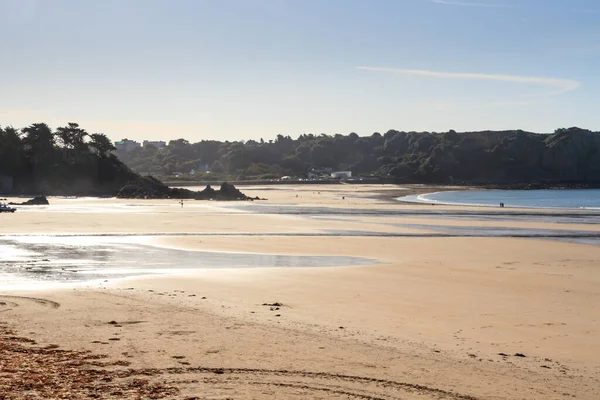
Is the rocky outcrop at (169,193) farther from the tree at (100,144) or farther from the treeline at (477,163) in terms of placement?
the treeline at (477,163)

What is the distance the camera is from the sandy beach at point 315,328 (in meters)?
8.08

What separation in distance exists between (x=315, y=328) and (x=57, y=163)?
8242 cm

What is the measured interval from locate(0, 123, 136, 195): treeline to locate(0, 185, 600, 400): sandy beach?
62669 millimetres

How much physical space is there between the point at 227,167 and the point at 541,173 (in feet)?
277

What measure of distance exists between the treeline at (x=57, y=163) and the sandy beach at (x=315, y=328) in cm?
6267

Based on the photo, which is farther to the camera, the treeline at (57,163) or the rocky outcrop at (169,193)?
the treeline at (57,163)

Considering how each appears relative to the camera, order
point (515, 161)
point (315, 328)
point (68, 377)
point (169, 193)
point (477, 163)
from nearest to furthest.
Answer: point (68, 377) → point (315, 328) → point (169, 193) → point (515, 161) → point (477, 163)

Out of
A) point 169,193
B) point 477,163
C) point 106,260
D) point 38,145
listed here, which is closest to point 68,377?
point 106,260

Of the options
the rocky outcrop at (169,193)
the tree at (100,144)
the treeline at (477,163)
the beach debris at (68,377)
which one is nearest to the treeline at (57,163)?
the tree at (100,144)

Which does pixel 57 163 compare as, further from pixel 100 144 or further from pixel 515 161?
pixel 515 161

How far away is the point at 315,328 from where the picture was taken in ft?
37.6

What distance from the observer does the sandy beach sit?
808 centimetres

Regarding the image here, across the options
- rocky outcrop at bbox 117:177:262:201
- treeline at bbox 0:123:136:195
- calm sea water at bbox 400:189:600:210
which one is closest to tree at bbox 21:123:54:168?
treeline at bbox 0:123:136:195

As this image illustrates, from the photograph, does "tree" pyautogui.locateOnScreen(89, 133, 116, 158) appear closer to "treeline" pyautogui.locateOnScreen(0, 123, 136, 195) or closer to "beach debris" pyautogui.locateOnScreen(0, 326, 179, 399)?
"treeline" pyautogui.locateOnScreen(0, 123, 136, 195)
